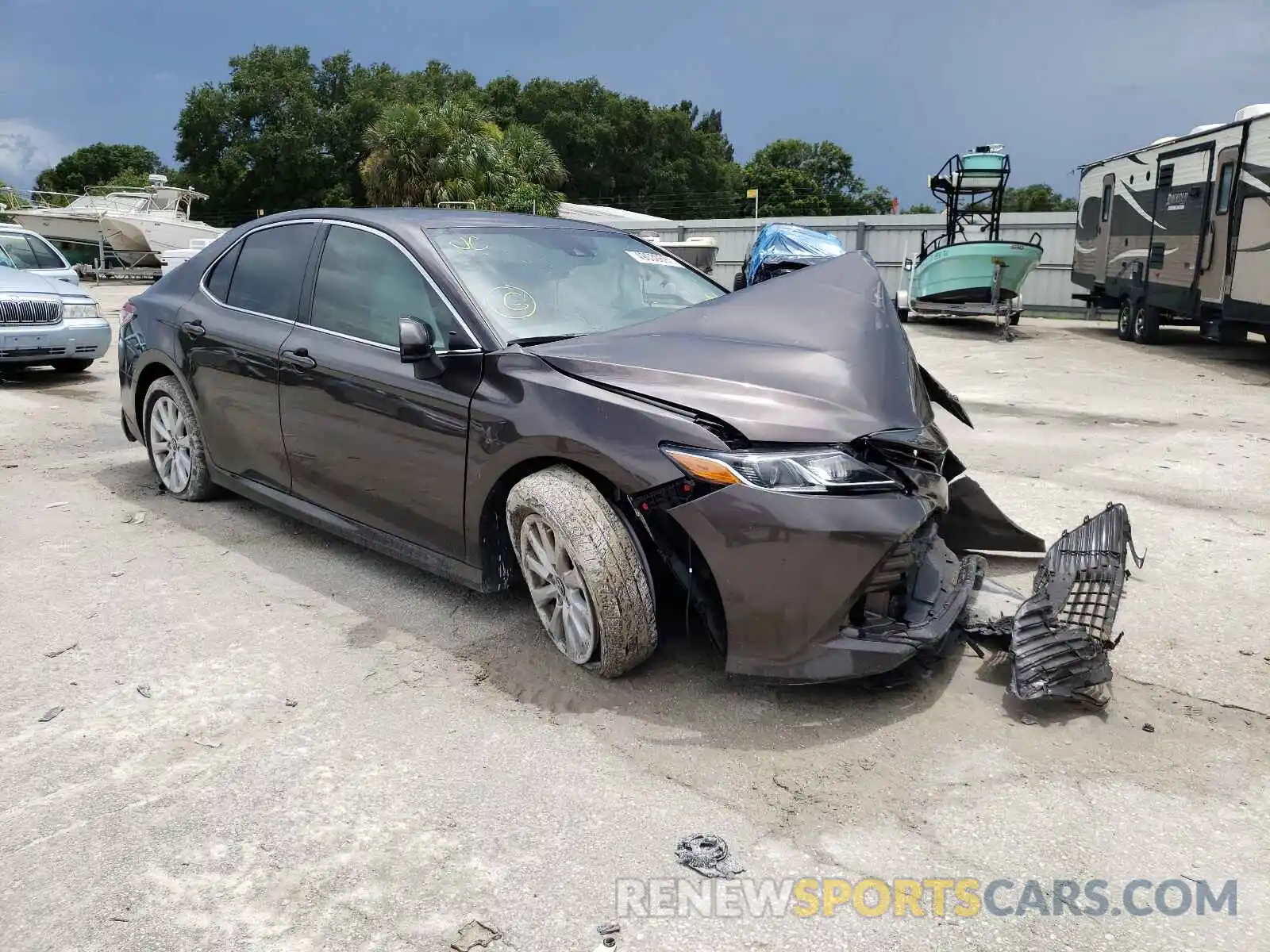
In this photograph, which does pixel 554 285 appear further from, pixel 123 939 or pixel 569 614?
pixel 123 939

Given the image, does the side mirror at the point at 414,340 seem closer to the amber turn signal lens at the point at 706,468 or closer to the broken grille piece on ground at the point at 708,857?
the amber turn signal lens at the point at 706,468

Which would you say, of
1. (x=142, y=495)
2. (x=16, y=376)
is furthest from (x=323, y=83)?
(x=142, y=495)

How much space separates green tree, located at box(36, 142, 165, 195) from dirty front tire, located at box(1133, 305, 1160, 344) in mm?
85930

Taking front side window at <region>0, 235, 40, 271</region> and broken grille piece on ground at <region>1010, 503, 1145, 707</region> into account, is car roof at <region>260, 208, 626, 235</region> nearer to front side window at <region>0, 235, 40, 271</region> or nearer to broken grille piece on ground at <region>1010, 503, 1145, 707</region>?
broken grille piece on ground at <region>1010, 503, 1145, 707</region>

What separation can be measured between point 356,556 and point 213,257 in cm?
192

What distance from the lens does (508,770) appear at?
302cm

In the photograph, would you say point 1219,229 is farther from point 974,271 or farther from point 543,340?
point 543,340

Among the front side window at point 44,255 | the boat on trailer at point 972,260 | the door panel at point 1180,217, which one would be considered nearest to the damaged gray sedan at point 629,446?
the front side window at point 44,255

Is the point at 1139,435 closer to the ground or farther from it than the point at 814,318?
closer to the ground

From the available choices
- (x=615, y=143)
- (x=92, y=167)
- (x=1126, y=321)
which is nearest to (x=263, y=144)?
(x=615, y=143)

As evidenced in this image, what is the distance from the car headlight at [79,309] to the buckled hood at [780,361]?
9325mm

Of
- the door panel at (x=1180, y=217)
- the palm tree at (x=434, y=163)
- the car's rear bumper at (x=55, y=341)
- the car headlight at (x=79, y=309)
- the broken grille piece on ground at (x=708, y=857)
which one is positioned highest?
the palm tree at (x=434, y=163)

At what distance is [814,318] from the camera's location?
391 centimetres

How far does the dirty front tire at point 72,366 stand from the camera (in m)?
11.6
